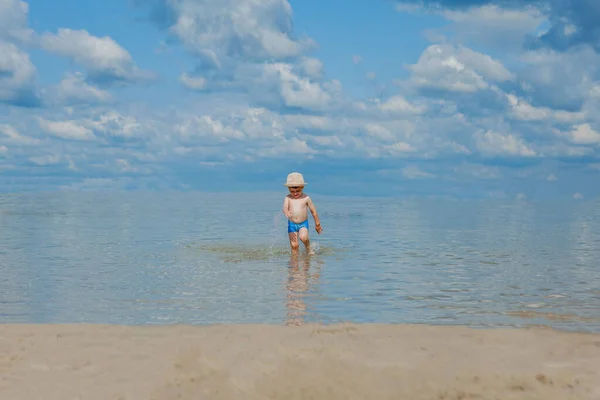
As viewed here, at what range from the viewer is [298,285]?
13289 millimetres

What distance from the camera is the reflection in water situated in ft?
33.5

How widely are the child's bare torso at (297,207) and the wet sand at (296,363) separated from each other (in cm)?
903

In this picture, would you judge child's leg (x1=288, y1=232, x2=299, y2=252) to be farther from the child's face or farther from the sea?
the child's face

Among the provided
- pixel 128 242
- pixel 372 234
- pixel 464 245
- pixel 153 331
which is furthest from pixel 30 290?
pixel 372 234

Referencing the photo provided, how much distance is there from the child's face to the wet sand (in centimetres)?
900

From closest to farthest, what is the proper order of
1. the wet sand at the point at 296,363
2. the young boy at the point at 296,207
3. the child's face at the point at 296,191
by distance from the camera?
the wet sand at the point at 296,363, the young boy at the point at 296,207, the child's face at the point at 296,191

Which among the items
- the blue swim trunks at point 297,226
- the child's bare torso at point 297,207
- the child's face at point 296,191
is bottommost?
the blue swim trunks at point 297,226

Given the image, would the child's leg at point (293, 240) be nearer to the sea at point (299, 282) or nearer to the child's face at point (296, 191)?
the sea at point (299, 282)

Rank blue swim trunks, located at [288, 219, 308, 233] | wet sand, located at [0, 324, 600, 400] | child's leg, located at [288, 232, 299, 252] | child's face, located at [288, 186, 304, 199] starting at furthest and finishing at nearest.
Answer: child's leg, located at [288, 232, 299, 252], blue swim trunks, located at [288, 219, 308, 233], child's face, located at [288, 186, 304, 199], wet sand, located at [0, 324, 600, 400]

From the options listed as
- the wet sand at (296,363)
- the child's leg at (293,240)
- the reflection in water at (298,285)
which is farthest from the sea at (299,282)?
the wet sand at (296,363)

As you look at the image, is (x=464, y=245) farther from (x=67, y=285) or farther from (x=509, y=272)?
(x=67, y=285)

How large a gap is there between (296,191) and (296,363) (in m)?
11.2

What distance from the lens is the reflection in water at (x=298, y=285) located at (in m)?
10.2

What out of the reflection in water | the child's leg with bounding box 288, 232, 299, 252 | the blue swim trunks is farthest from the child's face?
the reflection in water
